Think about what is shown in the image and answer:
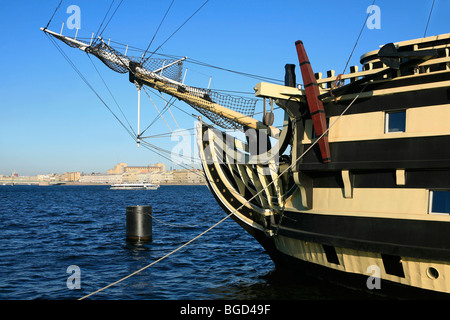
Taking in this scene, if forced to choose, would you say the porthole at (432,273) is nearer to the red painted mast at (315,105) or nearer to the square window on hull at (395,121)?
the square window on hull at (395,121)

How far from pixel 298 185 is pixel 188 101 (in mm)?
6103

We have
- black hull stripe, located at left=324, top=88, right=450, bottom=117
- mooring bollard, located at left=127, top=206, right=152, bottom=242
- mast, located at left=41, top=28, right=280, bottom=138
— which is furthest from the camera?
mooring bollard, located at left=127, top=206, right=152, bottom=242

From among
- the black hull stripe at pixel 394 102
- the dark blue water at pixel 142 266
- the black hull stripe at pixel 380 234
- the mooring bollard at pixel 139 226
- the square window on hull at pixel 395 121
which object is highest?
the black hull stripe at pixel 394 102

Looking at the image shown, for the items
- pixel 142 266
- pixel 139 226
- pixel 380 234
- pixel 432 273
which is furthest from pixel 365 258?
pixel 139 226

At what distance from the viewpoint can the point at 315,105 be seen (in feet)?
37.7

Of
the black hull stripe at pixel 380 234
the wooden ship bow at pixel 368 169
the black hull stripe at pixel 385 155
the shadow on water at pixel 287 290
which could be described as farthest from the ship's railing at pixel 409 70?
the shadow on water at pixel 287 290

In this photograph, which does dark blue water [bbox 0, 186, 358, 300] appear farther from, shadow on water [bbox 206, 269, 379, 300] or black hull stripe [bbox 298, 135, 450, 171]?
black hull stripe [bbox 298, 135, 450, 171]

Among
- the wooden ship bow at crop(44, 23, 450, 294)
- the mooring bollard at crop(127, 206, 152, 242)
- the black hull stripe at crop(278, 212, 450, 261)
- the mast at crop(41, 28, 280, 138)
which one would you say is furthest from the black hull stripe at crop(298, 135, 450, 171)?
Result: the mooring bollard at crop(127, 206, 152, 242)

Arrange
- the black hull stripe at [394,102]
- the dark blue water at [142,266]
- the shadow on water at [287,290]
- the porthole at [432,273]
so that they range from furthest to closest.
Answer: the dark blue water at [142,266]
the shadow on water at [287,290]
the black hull stripe at [394,102]
the porthole at [432,273]

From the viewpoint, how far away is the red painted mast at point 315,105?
11.3 metres

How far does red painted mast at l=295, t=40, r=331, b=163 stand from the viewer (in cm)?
1129

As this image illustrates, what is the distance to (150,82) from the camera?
16125 mm
